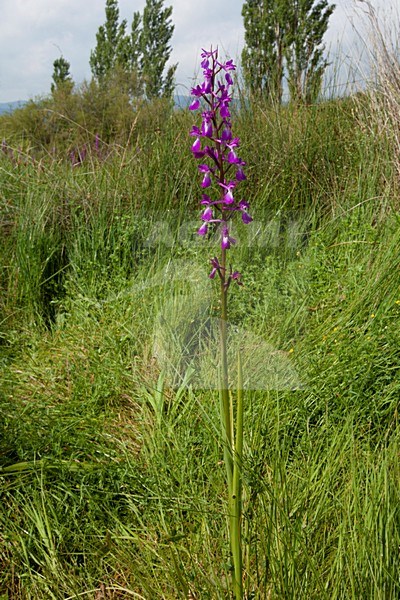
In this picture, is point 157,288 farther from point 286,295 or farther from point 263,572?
point 263,572

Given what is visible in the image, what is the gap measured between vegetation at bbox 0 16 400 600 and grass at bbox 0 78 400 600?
11 millimetres

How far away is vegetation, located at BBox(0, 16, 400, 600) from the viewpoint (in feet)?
4.74

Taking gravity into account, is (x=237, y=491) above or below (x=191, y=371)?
above

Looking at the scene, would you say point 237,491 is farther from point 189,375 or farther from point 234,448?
point 189,375

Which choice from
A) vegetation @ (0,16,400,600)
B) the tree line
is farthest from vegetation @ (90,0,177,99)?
vegetation @ (0,16,400,600)

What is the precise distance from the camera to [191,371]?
2.19 metres

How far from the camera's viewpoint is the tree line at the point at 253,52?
16.3 feet

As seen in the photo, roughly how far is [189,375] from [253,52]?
185 inches

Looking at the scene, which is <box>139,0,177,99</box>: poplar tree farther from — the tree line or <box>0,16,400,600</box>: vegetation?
<box>0,16,400,600</box>: vegetation

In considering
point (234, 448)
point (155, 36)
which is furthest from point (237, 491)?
point (155, 36)

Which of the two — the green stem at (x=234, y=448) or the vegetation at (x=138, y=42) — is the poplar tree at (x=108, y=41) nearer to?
the vegetation at (x=138, y=42)

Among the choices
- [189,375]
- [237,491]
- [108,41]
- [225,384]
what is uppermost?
[108,41]

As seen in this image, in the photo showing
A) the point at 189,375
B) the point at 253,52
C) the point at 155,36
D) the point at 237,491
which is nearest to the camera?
the point at 237,491

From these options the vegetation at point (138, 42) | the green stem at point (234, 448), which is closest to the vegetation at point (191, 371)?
the green stem at point (234, 448)
